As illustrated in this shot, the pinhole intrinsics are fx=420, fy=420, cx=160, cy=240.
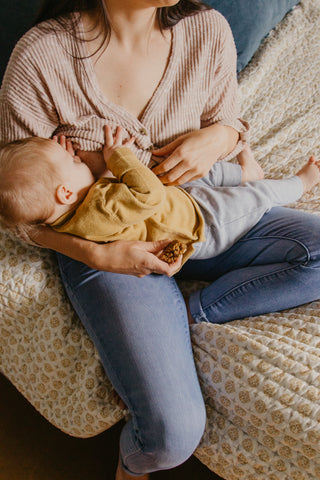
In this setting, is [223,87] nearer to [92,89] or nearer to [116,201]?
[92,89]

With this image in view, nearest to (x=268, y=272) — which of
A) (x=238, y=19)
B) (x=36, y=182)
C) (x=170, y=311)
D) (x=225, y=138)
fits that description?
(x=170, y=311)

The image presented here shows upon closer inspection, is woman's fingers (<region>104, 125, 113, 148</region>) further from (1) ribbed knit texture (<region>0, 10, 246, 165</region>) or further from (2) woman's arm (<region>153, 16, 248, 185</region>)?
(2) woman's arm (<region>153, 16, 248, 185</region>)

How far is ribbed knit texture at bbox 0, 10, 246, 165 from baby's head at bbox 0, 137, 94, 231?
9cm

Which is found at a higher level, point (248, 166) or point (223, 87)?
point (223, 87)

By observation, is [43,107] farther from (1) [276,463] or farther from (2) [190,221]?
(1) [276,463]

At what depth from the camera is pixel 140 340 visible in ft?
3.12

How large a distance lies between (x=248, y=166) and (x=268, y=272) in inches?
16.0

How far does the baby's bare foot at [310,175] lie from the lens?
1365 mm

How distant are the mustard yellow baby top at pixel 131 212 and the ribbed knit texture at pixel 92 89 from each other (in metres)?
0.13

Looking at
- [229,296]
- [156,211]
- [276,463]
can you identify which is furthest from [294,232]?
[276,463]

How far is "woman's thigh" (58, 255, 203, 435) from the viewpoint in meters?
0.94

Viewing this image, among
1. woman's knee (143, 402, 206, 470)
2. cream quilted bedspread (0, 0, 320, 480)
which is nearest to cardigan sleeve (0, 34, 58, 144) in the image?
cream quilted bedspread (0, 0, 320, 480)

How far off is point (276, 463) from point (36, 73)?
3.45 feet

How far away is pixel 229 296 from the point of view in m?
1.12
